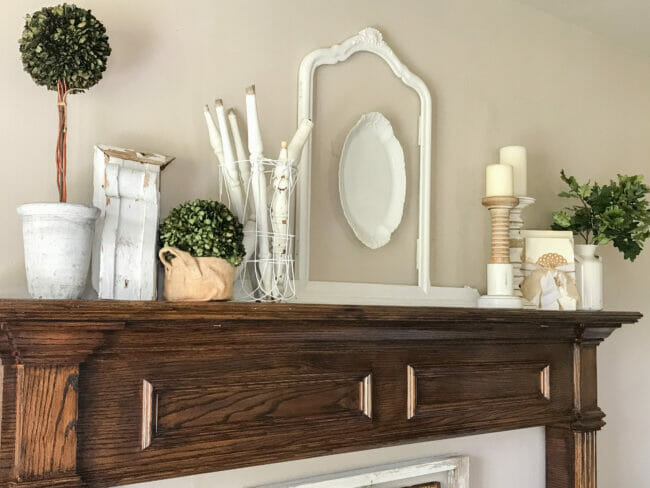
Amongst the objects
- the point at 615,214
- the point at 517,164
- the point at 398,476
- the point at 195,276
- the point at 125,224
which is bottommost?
the point at 398,476

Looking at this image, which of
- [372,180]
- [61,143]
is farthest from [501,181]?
[61,143]

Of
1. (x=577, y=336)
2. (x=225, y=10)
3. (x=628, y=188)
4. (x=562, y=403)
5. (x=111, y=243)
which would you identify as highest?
(x=225, y=10)

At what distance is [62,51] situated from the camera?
1.31m

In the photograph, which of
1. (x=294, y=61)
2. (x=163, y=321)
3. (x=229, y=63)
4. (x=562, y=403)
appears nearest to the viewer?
(x=163, y=321)

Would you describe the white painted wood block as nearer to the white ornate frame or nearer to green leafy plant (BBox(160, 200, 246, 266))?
green leafy plant (BBox(160, 200, 246, 266))

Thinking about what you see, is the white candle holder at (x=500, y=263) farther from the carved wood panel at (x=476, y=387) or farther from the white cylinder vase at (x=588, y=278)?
the white cylinder vase at (x=588, y=278)

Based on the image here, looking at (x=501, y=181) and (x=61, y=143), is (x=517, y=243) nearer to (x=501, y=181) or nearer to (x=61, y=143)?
(x=501, y=181)

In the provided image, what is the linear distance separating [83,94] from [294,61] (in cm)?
57

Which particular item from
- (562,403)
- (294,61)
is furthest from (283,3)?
(562,403)

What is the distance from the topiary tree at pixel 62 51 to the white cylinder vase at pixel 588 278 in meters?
1.58

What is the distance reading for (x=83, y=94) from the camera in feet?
4.95

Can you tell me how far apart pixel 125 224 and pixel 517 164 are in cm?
127

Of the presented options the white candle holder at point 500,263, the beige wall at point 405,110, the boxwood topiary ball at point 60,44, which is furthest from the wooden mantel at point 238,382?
the boxwood topiary ball at point 60,44

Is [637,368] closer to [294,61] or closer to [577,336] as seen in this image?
[577,336]
